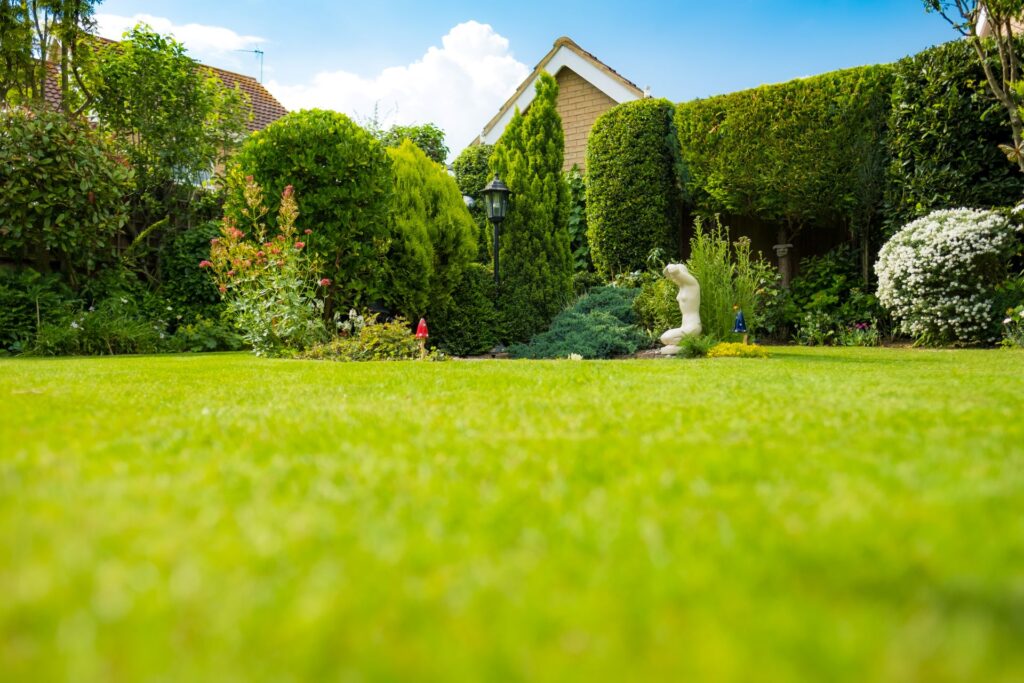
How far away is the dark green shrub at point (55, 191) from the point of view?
9.32 meters

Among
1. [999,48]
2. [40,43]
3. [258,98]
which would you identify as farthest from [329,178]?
[258,98]

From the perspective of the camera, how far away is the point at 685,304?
850cm

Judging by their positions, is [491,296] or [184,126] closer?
[491,296]

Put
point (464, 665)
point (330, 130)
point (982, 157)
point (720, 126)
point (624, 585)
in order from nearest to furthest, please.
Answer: point (464, 665)
point (624, 585)
point (330, 130)
point (982, 157)
point (720, 126)

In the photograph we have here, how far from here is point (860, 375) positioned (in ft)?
14.7

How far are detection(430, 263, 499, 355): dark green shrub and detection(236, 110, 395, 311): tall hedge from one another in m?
1.70

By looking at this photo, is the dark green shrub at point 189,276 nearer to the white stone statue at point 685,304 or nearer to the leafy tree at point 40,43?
the leafy tree at point 40,43

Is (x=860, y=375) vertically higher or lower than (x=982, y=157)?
lower

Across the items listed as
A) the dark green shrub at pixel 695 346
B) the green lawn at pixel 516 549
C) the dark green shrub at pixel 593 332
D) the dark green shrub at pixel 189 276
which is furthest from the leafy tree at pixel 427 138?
the green lawn at pixel 516 549

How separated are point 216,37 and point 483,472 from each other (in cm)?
1733

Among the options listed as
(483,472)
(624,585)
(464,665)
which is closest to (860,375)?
(483,472)

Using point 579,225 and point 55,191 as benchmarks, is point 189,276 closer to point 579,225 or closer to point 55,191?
point 55,191

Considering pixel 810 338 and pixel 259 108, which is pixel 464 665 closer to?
pixel 810 338

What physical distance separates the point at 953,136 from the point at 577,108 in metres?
8.79
